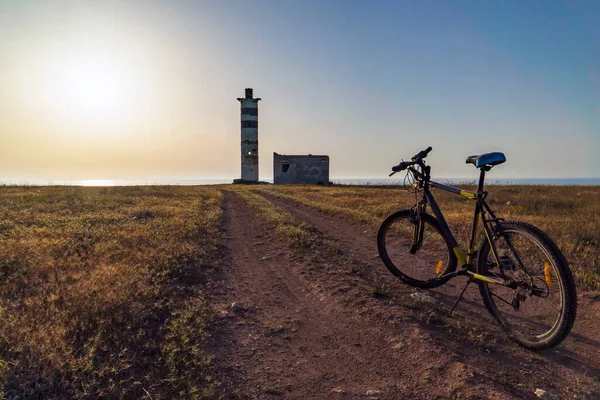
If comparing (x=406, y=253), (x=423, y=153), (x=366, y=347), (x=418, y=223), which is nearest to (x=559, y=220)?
(x=406, y=253)

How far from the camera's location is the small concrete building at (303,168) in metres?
48.1

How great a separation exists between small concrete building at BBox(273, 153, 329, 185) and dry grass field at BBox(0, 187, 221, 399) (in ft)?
131

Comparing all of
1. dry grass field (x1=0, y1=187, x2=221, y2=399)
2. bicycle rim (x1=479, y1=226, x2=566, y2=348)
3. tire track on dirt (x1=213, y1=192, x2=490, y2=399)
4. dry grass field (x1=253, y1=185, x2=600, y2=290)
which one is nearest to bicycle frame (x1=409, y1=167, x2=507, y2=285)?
bicycle rim (x1=479, y1=226, x2=566, y2=348)

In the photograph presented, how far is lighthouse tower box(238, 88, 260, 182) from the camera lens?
2058 inches

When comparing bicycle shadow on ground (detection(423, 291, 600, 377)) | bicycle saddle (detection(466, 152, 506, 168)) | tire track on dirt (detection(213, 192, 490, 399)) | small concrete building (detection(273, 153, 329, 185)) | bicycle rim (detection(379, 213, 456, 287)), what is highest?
A: small concrete building (detection(273, 153, 329, 185))

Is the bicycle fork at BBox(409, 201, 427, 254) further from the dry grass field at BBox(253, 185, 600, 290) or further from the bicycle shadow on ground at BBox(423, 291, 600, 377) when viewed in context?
the dry grass field at BBox(253, 185, 600, 290)

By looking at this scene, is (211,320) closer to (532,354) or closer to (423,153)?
(532,354)

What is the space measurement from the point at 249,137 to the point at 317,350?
5144 centimetres

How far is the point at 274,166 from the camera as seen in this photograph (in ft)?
160

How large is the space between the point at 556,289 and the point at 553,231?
6952 mm

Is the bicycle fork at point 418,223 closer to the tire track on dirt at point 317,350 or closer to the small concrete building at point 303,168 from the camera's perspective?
the tire track on dirt at point 317,350

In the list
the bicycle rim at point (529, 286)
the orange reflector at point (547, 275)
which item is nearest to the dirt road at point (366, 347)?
the bicycle rim at point (529, 286)

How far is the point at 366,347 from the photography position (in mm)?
3664

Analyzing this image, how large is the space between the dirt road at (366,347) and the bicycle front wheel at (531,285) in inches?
9.6
